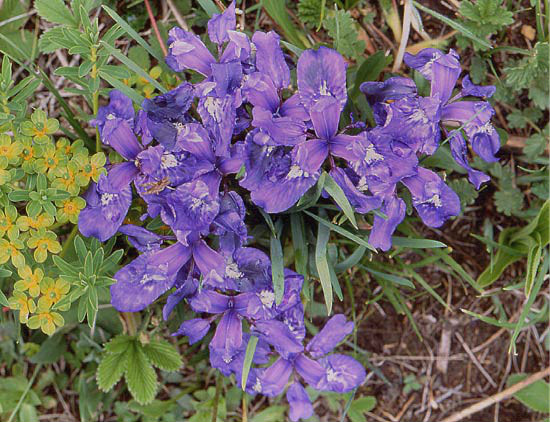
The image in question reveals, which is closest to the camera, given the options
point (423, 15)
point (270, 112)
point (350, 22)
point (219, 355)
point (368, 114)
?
point (270, 112)

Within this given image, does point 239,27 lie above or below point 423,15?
above

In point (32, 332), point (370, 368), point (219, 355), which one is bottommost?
point (370, 368)

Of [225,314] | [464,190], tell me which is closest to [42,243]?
[225,314]

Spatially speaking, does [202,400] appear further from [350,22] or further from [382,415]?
[350,22]

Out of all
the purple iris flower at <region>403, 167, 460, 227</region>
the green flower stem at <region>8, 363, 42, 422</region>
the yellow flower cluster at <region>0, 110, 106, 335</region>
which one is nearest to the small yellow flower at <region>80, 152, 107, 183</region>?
the yellow flower cluster at <region>0, 110, 106, 335</region>

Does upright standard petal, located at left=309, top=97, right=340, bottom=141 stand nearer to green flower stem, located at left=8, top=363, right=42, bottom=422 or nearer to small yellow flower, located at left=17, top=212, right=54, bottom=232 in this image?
small yellow flower, located at left=17, top=212, right=54, bottom=232

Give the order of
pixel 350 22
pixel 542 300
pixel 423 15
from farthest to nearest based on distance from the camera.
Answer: pixel 542 300, pixel 423 15, pixel 350 22

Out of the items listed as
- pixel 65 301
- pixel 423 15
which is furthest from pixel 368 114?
pixel 65 301

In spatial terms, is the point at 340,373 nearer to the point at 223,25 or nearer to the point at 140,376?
the point at 140,376
